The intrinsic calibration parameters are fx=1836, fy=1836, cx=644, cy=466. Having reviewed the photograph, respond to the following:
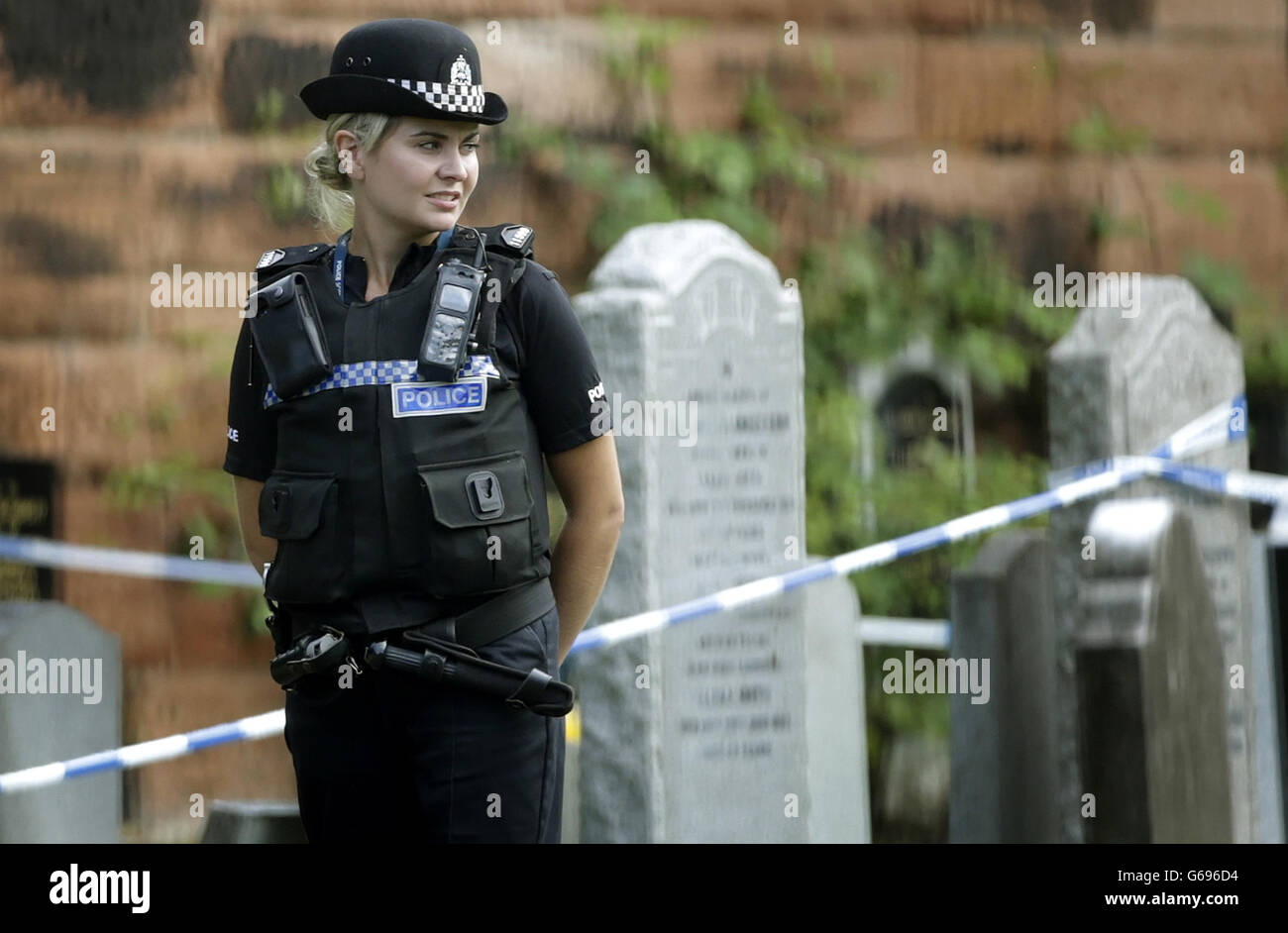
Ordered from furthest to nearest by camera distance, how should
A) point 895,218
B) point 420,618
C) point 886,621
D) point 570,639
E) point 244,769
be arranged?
1. point 895,218
2. point 886,621
3. point 244,769
4. point 570,639
5. point 420,618

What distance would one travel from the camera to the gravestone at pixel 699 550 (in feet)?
14.9

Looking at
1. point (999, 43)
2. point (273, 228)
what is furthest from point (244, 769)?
point (999, 43)

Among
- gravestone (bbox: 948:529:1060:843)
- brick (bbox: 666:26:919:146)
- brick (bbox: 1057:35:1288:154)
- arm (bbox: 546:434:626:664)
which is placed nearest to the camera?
arm (bbox: 546:434:626:664)

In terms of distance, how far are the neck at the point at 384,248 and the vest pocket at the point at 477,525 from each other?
1.10 ft

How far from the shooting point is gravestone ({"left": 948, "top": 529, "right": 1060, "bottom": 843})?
16.6 ft

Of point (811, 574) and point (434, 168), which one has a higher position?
point (434, 168)

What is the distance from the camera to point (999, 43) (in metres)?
7.23

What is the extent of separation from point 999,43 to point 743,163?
128cm

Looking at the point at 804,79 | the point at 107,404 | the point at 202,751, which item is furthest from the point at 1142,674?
the point at 804,79

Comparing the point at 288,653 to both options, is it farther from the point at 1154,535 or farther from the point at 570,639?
the point at 1154,535

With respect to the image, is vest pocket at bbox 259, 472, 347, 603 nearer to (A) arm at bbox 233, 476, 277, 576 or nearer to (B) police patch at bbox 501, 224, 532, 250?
(A) arm at bbox 233, 476, 277, 576

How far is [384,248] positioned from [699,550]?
199 centimetres

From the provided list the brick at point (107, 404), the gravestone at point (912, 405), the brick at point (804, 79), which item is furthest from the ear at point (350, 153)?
the gravestone at point (912, 405)


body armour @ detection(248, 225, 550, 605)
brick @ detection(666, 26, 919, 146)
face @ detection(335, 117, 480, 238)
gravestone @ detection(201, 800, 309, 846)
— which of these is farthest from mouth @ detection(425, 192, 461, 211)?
brick @ detection(666, 26, 919, 146)
